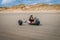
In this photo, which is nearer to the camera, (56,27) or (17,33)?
(56,27)

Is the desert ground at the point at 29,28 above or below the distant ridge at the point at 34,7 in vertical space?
below

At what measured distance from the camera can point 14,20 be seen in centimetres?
169

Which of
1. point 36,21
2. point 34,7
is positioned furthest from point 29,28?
point 34,7

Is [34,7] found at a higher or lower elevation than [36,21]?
higher

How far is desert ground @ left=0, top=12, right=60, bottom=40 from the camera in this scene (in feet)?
5.10

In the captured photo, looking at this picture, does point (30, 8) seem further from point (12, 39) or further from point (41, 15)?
point (12, 39)

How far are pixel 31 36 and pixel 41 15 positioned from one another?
0.78 ft

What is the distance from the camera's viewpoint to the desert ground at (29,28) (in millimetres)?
1554

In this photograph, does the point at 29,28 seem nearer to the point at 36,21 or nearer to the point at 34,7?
the point at 36,21

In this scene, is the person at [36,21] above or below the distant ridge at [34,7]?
below

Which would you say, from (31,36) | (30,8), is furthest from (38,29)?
(30,8)

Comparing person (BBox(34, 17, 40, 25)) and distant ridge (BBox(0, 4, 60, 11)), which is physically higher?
distant ridge (BBox(0, 4, 60, 11))

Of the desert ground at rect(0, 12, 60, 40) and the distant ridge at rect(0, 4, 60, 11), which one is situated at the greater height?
the distant ridge at rect(0, 4, 60, 11)

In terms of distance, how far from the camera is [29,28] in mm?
1634
